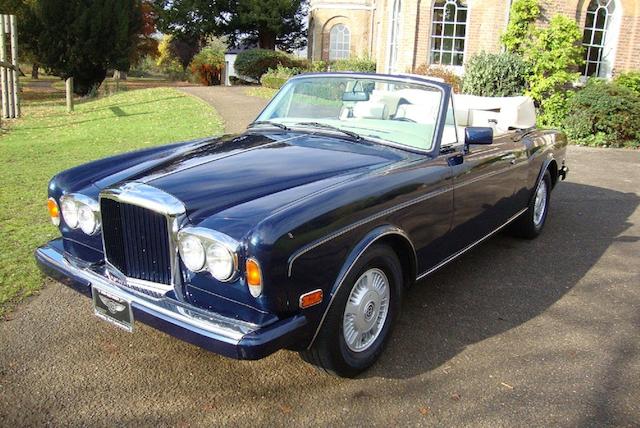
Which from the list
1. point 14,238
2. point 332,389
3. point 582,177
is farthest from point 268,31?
point 332,389

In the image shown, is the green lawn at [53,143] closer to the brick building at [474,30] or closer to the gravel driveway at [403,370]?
the gravel driveway at [403,370]

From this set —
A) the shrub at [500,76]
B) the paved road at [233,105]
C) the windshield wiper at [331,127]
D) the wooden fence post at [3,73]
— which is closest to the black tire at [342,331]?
the windshield wiper at [331,127]

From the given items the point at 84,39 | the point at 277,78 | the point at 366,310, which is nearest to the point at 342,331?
the point at 366,310

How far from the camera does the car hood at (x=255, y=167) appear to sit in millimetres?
→ 2908

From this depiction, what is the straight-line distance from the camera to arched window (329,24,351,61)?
3083 cm

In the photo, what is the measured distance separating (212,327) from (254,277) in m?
0.31

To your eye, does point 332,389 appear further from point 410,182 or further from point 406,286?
point 410,182

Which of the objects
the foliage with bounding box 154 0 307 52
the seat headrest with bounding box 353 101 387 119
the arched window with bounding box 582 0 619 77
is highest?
the foliage with bounding box 154 0 307 52

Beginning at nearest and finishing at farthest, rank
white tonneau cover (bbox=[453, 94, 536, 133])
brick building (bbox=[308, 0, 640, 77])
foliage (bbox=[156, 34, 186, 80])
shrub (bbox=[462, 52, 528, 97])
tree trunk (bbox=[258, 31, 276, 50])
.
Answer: white tonneau cover (bbox=[453, 94, 536, 133]) → shrub (bbox=[462, 52, 528, 97]) → brick building (bbox=[308, 0, 640, 77]) → tree trunk (bbox=[258, 31, 276, 50]) → foliage (bbox=[156, 34, 186, 80])

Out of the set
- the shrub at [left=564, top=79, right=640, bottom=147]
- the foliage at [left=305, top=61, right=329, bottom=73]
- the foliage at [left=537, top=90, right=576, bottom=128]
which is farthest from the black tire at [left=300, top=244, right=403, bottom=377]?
the foliage at [left=305, top=61, right=329, bottom=73]

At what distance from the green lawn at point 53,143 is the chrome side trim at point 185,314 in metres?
1.44

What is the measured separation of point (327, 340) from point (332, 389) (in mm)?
368

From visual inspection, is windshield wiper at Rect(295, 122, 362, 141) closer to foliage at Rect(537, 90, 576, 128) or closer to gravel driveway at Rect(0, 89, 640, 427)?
gravel driveway at Rect(0, 89, 640, 427)

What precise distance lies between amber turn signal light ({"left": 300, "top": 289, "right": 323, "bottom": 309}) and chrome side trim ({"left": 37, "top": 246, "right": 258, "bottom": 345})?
251mm
